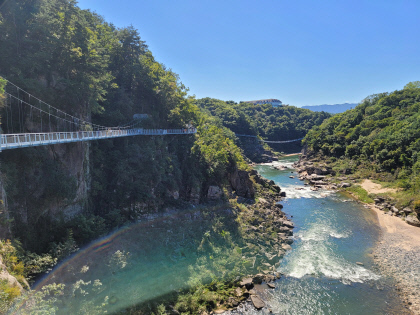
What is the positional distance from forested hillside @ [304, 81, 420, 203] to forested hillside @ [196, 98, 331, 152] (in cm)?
2584

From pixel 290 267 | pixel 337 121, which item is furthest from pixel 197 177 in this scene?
pixel 337 121

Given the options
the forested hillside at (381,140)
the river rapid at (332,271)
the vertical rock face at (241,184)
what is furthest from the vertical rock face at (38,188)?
the forested hillside at (381,140)

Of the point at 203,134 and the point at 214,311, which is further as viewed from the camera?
the point at 203,134

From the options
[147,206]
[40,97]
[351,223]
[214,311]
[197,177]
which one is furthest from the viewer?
[197,177]

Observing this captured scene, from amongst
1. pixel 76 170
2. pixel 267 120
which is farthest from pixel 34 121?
pixel 267 120

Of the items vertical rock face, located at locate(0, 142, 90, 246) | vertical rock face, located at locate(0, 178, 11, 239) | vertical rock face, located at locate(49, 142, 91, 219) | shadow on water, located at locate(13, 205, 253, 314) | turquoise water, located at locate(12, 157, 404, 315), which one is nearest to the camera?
vertical rock face, located at locate(0, 178, 11, 239)

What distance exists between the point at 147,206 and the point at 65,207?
295 inches

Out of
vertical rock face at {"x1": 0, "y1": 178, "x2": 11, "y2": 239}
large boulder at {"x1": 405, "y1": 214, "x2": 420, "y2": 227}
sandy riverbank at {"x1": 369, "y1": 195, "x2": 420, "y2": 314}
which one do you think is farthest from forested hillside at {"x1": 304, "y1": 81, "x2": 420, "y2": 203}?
vertical rock face at {"x1": 0, "y1": 178, "x2": 11, "y2": 239}

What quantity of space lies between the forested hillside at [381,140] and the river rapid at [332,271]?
368 inches

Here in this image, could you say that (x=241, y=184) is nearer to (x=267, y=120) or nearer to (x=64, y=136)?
(x=64, y=136)

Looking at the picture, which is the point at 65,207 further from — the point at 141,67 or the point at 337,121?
the point at 337,121

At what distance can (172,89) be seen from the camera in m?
32.6

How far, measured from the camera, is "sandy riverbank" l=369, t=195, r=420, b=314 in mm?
15628

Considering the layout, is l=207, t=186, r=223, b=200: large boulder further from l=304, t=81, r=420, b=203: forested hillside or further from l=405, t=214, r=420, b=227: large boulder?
l=304, t=81, r=420, b=203: forested hillside
